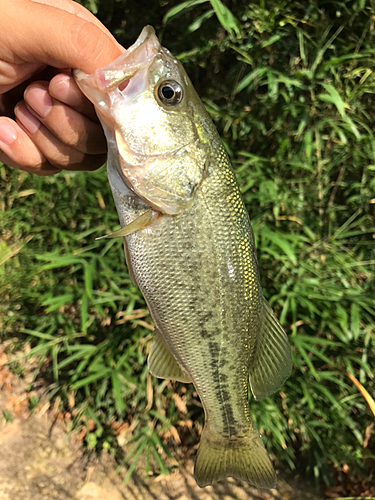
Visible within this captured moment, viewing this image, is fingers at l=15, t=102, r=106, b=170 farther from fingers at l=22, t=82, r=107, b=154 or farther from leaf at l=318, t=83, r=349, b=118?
leaf at l=318, t=83, r=349, b=118

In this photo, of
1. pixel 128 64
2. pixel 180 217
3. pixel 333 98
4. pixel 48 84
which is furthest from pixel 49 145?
pixel 333 98

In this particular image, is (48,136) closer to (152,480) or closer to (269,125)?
(269,125)

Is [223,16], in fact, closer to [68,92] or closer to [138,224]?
[68,92]

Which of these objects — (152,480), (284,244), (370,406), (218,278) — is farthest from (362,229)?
(152,480)

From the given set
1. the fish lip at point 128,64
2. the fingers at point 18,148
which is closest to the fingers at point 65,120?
the fingers at point 18,148

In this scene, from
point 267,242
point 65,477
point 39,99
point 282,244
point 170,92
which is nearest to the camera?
point 170,92

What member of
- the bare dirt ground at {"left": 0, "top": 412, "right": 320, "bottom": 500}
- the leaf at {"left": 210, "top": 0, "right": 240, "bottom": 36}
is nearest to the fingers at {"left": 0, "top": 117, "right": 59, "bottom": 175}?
the leaf at {"left": 210, "top": 0, "right": 240, "bottom": 36}

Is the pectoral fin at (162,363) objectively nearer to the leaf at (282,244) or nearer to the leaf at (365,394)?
the leaf at (282,244)
